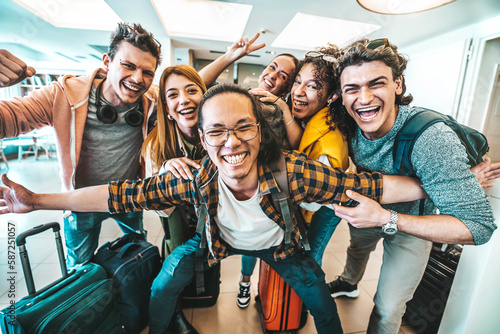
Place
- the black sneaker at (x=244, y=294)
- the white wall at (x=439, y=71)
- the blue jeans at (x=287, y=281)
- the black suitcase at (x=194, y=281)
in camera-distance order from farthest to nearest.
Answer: the white wall at (x=439, y=71)
the black sneaker at (x=244, y=294)
the black suitcase at (x=194, y=281)
the blue jeans at (x=287, y=281)

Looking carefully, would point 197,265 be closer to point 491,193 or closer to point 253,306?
point 253,306

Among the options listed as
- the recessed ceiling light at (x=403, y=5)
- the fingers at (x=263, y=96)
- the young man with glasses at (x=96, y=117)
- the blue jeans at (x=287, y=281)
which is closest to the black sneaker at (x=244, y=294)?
the blue jeans at (x=287, y=281)

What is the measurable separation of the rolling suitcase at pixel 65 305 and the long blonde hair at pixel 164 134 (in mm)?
626

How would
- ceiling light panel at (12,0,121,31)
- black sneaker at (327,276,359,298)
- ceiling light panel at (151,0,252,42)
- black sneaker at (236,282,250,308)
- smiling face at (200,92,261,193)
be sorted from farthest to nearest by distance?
ceiling light panel at (151,0,252,42) < ceiling light panel at (12,0,121,31) < black sneaker at (327,276,359,298) < black sneaker at (236,282,250,308) < smiling face at (200,92,261,193)

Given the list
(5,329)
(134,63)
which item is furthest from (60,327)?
(134,63)

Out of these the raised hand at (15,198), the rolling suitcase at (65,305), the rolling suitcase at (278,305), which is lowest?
the rolling suitcase at (278,305)

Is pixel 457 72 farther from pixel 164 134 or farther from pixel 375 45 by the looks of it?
pixel 164 134

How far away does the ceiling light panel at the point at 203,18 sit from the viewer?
163 inches

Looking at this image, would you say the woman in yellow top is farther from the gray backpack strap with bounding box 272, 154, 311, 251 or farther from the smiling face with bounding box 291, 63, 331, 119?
the gray backpack strap with bounding box 272, 154, 311, 251

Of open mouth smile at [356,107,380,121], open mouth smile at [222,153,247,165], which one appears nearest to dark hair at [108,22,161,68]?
open mouth smile at [222,153,247,165]

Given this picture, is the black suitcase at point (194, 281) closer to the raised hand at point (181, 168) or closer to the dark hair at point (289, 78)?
the raised hand at point (181, 168)

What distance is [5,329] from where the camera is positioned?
3.01 ft

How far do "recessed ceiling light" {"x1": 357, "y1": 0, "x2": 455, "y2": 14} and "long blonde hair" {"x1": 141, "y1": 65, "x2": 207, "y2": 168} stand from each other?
1.44 metres

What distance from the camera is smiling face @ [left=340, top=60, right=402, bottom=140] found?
106cm
